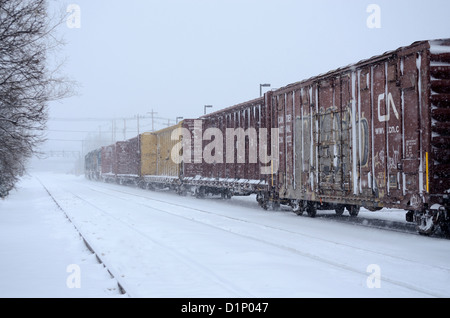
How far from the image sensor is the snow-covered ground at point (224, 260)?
5562 millimetres

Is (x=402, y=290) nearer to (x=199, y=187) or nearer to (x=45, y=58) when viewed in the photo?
(x=45, y=58)

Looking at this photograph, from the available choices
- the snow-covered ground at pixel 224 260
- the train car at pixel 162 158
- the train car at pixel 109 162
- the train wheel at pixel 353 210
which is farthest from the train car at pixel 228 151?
the train car at pixel 109 162

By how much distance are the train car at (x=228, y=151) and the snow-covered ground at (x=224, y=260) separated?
490 cm

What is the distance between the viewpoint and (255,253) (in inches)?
306

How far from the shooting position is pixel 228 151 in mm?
19141

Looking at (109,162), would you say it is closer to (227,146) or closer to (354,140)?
(227,146)

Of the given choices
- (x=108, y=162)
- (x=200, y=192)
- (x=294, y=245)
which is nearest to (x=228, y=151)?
(x=200, y=192)

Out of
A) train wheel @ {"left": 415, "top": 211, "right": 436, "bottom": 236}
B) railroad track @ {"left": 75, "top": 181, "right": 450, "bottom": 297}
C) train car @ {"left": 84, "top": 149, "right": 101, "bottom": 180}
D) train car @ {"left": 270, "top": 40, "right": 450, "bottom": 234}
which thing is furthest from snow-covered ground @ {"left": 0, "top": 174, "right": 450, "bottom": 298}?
train car @ {"left": 84, "top": 149, "right": 101, "bottom": 180}

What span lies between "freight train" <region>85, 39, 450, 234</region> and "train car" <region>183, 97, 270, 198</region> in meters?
0.04

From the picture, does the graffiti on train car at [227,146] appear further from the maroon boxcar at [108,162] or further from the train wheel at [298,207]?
the maroon boxcar at [108,162]

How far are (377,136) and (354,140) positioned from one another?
34.9 inches

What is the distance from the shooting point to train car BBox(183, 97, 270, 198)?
1670cm

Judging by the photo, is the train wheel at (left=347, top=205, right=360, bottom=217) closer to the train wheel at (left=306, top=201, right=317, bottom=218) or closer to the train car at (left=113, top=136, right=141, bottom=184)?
the train wheel at (left=306, top=201, right=317, bottom=218)

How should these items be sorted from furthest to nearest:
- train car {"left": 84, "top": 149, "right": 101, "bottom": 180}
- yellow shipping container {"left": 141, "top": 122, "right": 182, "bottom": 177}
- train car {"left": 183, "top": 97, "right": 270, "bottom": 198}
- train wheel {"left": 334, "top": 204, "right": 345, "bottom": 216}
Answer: train car {"left": 84, "top": 149, "right": 101, "bottom": 180} → yellow shipping container {"left": 141, "top": 122, "right": 182, "bottom": 177} → train car {"left": 183, "top": 97, "right": 270, "bottom": 198} → train wheel {"left": 334, "top": 204, "right": 345, "bottom": 216}
